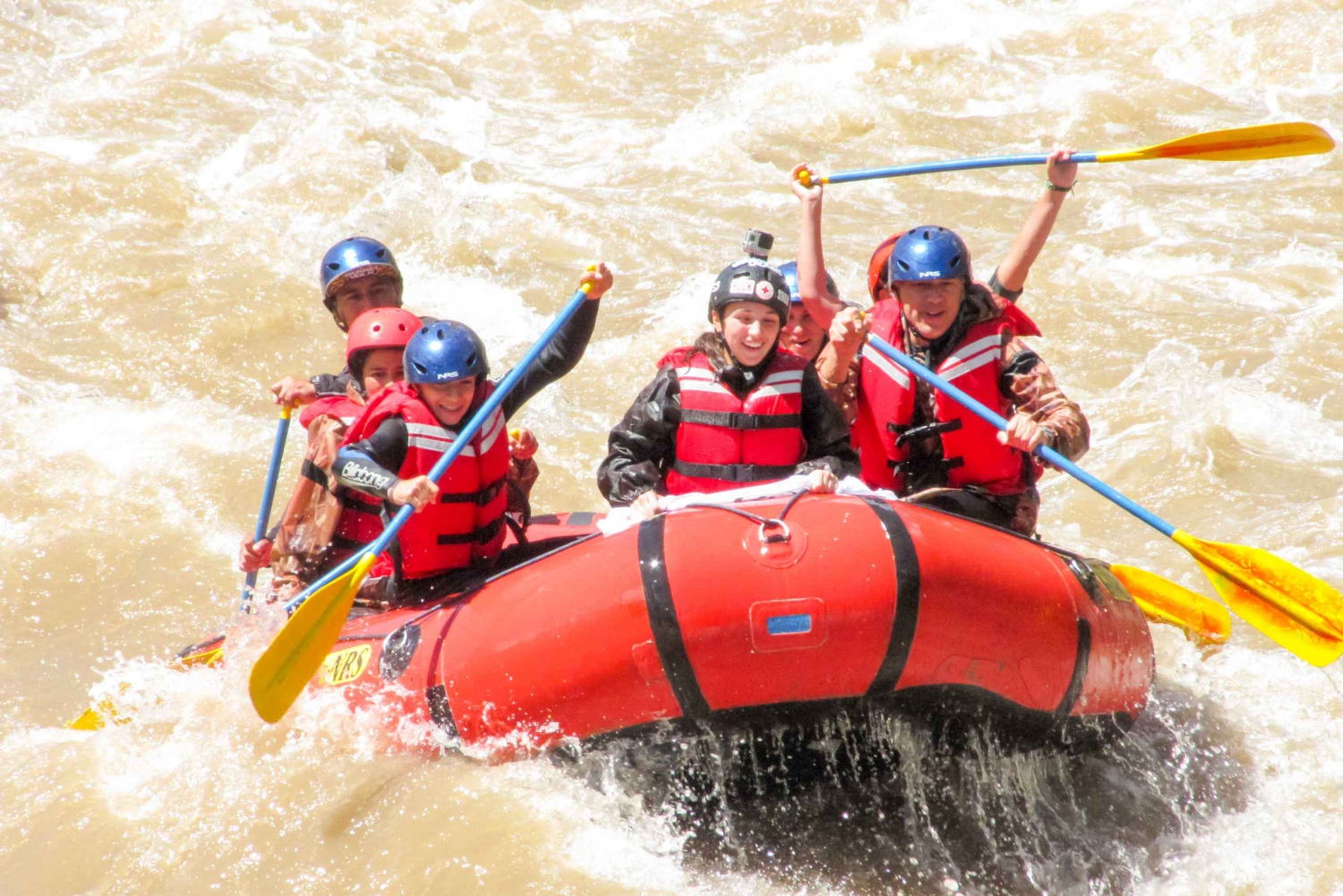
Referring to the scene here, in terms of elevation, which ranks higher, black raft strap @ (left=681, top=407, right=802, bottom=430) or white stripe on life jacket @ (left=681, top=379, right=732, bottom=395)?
white stripe on life jacket @ (left=681, top=379, right=732, bottom=395)

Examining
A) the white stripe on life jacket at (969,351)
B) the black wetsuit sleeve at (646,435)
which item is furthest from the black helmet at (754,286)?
the white stripe on life jacket at (969,351)

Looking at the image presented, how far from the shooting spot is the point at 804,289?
4.19m

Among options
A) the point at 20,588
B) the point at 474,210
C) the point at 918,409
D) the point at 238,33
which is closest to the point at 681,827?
the point at 918,409

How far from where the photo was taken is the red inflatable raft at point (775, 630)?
3338 millimetres

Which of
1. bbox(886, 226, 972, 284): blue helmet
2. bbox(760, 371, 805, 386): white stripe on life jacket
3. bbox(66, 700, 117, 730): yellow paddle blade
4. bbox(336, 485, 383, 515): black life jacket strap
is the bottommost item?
bbox(66, 700, 117, 730): yellow paddle blade

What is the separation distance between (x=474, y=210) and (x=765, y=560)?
6.53 metres

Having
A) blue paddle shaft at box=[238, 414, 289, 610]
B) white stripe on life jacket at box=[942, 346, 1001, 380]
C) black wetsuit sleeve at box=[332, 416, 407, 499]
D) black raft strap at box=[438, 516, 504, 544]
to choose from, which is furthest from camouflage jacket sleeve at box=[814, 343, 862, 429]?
blue paddle shaft at box=[238, 414, 289, 610]

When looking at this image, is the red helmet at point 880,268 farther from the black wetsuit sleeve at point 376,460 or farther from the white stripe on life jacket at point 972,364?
the black wetsuit sleeve at point 376,460

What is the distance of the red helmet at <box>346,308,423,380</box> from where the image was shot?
443 cm

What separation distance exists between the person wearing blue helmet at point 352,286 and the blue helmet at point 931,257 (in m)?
1.99

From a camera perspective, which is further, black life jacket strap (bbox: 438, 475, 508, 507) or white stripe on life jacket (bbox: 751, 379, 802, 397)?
black life jacket strap (bbox: 438, 475, 508, 507)

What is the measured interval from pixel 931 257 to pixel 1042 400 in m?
0.59

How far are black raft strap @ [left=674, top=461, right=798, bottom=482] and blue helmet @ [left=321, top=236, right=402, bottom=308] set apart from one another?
1639 mm

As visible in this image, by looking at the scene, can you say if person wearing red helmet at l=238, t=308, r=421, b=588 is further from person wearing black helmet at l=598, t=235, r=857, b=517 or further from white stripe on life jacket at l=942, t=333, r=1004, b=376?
white stripe on life jacket at l=942, t=333, r=1004, b=376
